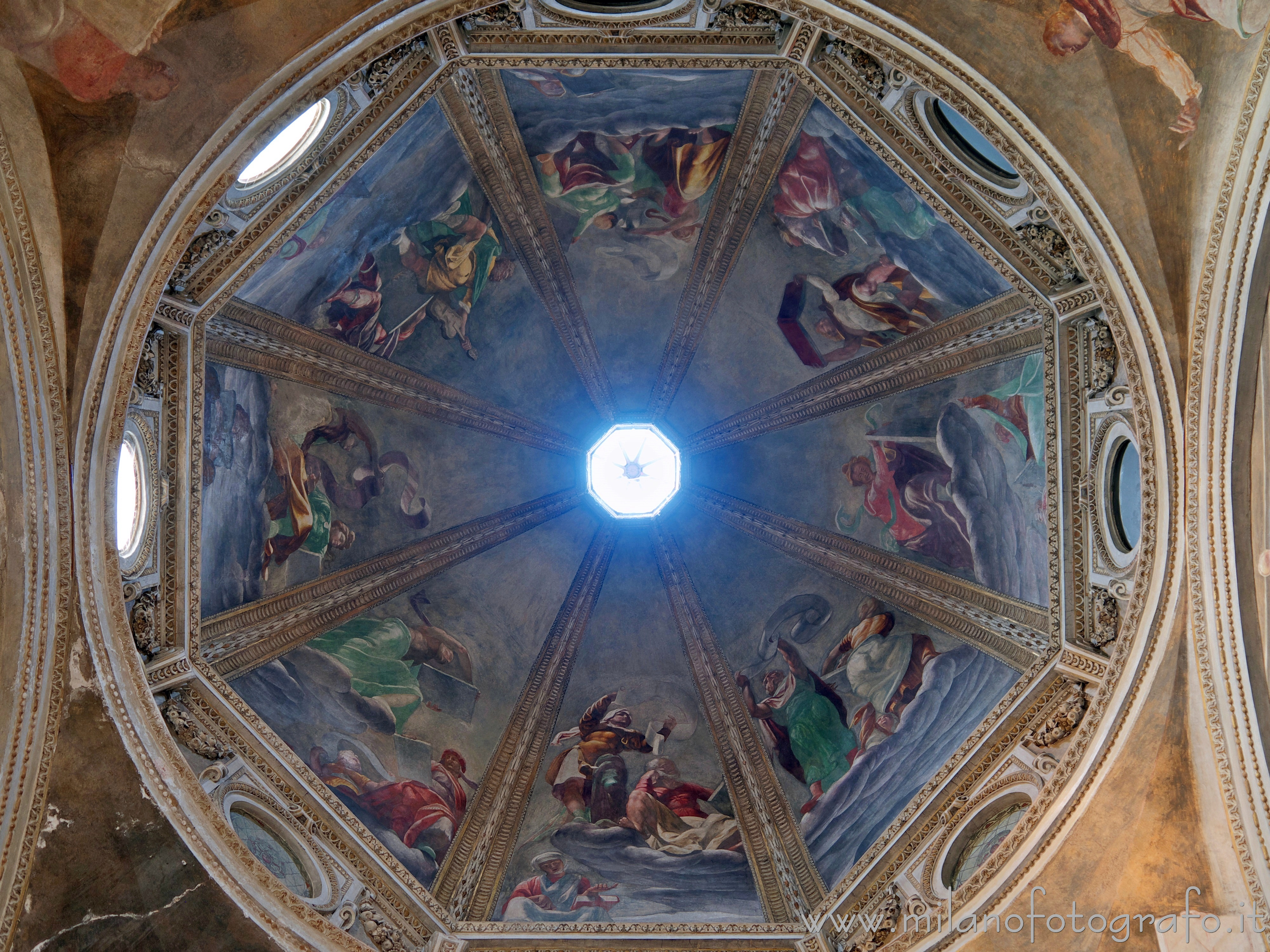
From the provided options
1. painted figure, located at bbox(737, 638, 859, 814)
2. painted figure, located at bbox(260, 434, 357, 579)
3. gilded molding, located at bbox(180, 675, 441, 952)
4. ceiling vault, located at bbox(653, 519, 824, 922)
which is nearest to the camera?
gilded molding, located at bbox(180, 675, 441, 952)

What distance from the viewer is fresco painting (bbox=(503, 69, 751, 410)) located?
1172cm

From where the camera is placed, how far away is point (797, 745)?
1420cm

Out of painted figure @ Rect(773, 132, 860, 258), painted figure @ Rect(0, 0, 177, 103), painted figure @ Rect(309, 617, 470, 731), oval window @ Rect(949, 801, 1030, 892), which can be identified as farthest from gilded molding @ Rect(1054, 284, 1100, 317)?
painted figure @ Rect(309, 617, 470, 731)

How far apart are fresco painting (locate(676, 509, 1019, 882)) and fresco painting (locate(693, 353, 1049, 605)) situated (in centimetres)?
89

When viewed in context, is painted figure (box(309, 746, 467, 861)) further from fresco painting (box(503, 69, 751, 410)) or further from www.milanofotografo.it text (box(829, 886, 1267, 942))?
fresco painting (box(503, 69, 751, 410))

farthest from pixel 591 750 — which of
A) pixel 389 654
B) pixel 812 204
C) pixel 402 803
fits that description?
pixel 812 204

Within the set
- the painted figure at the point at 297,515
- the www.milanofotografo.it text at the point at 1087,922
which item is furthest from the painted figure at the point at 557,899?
the painted figure at the point at 297,515

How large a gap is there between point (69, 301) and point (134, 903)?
222 inches

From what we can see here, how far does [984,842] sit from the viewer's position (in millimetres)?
11250

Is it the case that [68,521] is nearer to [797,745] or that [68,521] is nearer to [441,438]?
[441,438]

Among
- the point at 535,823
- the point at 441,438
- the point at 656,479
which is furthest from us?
the point at 656,479

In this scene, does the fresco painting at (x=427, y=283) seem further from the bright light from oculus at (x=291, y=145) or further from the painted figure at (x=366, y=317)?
the bright light from oculus at (x=291, y=145)

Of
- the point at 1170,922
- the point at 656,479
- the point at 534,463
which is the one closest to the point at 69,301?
the point at 534,463

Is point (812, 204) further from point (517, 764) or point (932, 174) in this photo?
point (517, 764)
